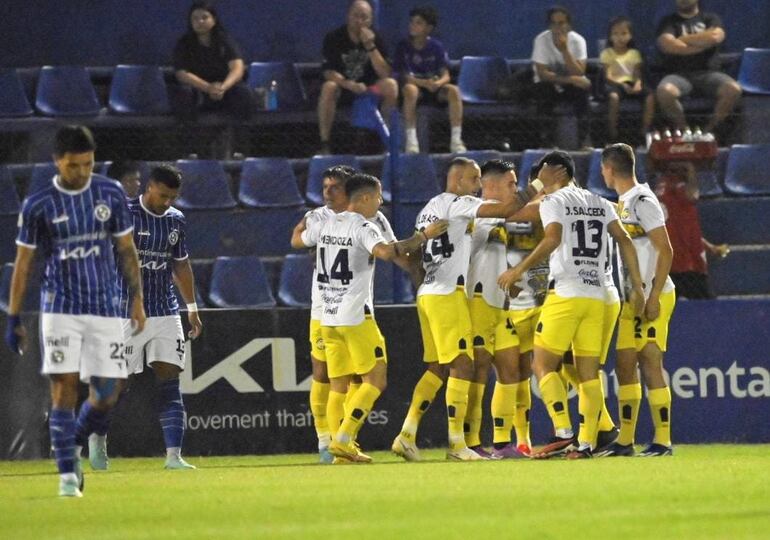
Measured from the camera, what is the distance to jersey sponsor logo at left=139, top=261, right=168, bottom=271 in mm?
12023

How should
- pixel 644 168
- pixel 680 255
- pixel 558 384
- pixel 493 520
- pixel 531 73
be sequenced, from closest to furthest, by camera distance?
1. pixel 493 520
2. pixel 558 384
3. pixel 680 255
4. pixel 644 168
5. pixel 531 73

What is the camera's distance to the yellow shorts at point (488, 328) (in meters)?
12.6

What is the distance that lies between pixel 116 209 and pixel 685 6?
9857 mm

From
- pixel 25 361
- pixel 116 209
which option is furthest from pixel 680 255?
pixel 116 209

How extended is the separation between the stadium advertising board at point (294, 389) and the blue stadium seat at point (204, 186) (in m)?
2.38

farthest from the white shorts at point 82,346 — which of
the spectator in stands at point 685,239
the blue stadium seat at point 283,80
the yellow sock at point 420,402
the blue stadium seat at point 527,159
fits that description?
the blue stadium seat at point 283,80

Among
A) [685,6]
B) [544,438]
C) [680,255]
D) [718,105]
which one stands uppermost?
[685,6]

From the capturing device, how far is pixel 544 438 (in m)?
14.4

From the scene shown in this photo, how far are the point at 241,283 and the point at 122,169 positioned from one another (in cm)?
213

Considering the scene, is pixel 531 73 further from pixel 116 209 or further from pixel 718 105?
pixel 116 209

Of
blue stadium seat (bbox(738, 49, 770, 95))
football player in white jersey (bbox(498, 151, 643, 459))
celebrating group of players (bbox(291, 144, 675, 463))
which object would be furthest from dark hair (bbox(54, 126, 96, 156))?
blue stadium seat (bbox(738, 49, 770, 95))

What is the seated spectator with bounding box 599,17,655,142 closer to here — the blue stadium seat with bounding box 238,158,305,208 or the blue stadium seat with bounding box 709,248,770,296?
the blue stadium seat with bounding box 709,248,770,296

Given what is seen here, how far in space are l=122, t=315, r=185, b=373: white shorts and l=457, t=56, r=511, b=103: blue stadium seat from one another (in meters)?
6.76

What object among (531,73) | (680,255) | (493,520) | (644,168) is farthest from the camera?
(531,73)
